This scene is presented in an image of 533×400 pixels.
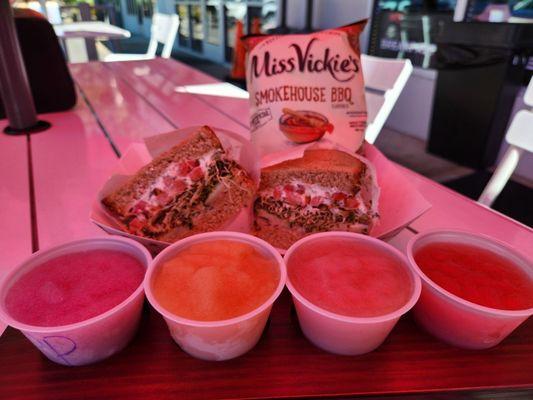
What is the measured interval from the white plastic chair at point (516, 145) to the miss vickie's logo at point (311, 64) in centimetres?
65

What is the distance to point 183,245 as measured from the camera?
1.89ft

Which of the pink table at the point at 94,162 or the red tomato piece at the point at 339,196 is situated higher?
the red tomato piece at the point at 339,196

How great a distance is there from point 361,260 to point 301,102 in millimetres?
448

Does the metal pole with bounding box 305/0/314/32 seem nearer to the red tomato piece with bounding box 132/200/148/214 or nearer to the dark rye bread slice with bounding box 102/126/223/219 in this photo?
the dark rye bread slice with bounding box 102/126/223/219

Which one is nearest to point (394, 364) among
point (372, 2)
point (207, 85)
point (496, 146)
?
point (207, 85)

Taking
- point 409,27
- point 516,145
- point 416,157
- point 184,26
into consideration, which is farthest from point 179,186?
point 184,26

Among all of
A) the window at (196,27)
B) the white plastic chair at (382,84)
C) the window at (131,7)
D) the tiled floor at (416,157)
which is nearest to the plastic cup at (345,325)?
the white plastic chair at (382,84)

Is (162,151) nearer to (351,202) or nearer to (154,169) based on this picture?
(154,169)

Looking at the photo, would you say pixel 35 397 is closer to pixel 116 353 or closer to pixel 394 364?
pixel 116 353

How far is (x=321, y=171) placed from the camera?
74 centimetres

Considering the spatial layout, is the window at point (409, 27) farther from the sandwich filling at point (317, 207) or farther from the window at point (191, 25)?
the window at point (191, 25)

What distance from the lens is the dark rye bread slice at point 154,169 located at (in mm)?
729

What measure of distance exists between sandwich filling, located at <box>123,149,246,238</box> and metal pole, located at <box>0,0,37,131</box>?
90 cm

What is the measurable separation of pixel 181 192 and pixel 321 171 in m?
0.27
